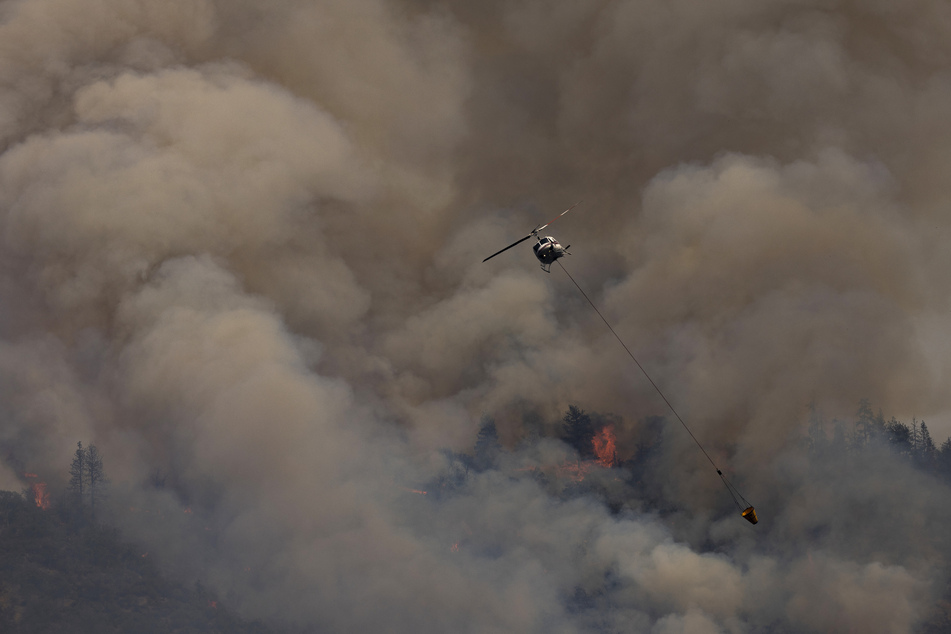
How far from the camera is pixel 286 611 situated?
19938 centimetres

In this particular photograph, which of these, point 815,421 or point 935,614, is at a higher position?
point 815,421

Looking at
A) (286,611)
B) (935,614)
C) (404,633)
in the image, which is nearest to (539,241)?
(935,614)

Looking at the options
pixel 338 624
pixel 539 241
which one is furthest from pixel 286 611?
pixel 539 241

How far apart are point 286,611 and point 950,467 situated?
17837cm

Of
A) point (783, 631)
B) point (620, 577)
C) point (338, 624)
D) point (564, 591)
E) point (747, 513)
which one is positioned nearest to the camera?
point (747, 513)

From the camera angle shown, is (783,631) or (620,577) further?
(620,577)

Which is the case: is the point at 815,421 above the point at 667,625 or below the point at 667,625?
above

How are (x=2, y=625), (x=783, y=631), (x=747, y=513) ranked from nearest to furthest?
(x=747, y=513)
(x=783, y=631)
(x=2, y=625)

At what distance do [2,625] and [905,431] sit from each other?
813 ft

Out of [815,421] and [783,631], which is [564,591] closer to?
[783,631]

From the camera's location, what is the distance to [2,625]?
19675 centimetres

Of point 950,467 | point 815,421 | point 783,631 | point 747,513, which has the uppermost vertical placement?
point 815,421

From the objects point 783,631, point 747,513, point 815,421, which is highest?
point 815,421

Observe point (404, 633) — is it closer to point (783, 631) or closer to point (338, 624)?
point (338, 624)
